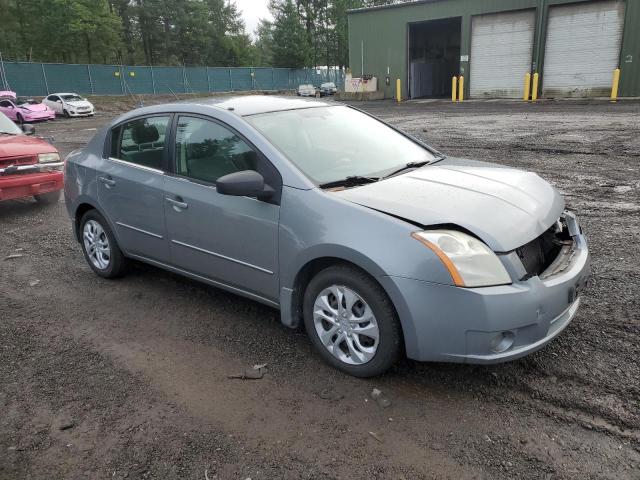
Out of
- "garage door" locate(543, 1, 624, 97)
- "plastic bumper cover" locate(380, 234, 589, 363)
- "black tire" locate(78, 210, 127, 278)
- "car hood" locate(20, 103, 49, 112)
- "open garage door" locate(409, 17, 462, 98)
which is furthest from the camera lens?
"open garage door" locate(409, 17, 462, 98)

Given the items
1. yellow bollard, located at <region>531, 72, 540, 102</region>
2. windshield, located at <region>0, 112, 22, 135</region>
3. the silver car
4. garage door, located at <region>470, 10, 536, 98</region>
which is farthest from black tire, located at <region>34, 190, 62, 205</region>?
garage door, located at <region>470, 10, 536, 98</region>

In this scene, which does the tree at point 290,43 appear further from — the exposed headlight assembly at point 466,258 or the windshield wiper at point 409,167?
the exposed headlight assembly at point 466,258

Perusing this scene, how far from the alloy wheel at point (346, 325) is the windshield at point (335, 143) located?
77 centimetres

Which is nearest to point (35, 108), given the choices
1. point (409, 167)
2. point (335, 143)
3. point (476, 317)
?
point (335, 143)

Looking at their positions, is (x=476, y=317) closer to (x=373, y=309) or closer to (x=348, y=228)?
(x=373, y=309)

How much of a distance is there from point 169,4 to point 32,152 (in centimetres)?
6092

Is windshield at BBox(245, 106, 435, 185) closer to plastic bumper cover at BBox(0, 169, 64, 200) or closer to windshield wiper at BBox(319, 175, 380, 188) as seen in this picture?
windshield wiper at BBox(319, 175, 380, 188)

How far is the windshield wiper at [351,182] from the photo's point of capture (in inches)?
133

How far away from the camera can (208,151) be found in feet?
12.9

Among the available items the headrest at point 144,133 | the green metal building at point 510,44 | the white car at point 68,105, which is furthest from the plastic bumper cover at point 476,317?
the white car at point 68,105

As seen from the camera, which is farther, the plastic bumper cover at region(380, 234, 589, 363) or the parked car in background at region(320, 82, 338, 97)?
the parked car in background at region(320, 82, 338, 97)

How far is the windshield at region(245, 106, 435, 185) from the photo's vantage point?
3594 millimetres

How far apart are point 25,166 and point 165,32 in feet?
203

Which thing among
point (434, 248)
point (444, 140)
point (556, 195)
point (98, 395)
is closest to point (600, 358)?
point (556, 195)
